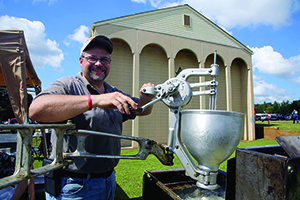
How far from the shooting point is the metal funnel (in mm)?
1180

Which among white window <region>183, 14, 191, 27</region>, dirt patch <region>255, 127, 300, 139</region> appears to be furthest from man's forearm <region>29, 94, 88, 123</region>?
dirt patch <region>255, 127, 300, 139</region>

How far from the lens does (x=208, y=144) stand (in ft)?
3.94

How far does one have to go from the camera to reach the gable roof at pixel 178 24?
9.16 m

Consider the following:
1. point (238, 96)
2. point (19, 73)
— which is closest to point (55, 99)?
point (19, 73)

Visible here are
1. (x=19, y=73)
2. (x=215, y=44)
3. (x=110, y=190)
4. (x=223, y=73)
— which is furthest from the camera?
(x=223, y=73)

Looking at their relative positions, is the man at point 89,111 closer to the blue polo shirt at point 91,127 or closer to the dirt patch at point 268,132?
the blue polo shirt at point 91,127

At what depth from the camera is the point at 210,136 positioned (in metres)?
1.18

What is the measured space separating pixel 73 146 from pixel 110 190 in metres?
0.58

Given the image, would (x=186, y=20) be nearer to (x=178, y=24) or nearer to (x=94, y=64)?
(x=178, y=24)

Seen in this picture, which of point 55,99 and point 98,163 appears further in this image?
point 98,163

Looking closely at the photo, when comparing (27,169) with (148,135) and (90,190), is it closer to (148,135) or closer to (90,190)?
(90,190)

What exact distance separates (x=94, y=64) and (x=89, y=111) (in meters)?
0.44

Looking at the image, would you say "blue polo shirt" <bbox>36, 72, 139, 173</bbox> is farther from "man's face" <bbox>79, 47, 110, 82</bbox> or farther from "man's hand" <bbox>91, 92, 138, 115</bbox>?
"man's hand" <bbox>91, 92, 138, 115</bbox>

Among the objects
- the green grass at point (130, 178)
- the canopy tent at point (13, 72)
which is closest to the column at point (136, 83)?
the green grass at point (130, 178)
